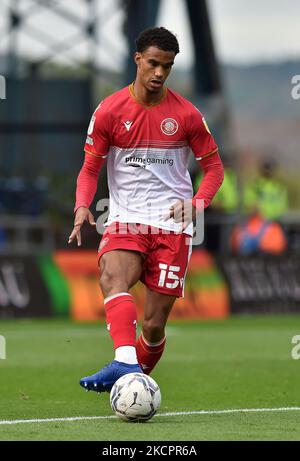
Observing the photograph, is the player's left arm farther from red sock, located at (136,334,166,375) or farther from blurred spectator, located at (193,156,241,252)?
blurred spectator, located at (193,156,241,252)

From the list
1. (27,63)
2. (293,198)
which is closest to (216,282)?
(27,63)

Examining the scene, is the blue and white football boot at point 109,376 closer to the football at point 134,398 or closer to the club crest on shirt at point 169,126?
the football at point 134,398

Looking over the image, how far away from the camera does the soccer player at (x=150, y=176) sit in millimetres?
9227

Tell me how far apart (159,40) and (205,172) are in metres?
1.05

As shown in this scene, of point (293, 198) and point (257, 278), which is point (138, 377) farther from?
point (293, 198)

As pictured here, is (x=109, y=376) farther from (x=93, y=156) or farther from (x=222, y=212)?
(x=222, y=212)

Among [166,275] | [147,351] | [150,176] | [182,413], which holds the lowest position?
[182,413]

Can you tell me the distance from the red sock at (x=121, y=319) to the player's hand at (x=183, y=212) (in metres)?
0.66

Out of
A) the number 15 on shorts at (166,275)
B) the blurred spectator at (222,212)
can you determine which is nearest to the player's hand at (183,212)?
the number 15 on shorts at (166,275)

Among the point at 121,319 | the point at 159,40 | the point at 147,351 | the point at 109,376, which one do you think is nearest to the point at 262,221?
the point at 147,351

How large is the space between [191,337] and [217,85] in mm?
13040

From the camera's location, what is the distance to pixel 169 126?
9375 millimetres
